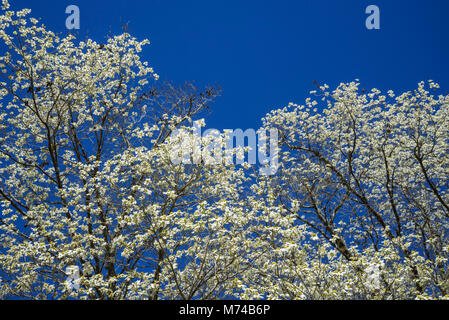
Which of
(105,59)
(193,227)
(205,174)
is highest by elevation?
(105,59)

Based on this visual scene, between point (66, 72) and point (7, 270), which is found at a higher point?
point (66, 72)

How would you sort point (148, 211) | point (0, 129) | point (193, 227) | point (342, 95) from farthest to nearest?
1. point (342, 95)
2. point (0, 129)
3. point (148, 211)
4. point (193, 227)

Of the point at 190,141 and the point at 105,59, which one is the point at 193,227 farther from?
the point at 105,59

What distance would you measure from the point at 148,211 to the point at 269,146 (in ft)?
30.6

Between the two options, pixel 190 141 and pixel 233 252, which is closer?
pixel 233 252

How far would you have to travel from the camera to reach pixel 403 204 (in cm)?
1555

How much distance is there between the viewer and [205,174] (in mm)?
Answer: 9828

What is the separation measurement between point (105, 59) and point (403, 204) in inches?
585

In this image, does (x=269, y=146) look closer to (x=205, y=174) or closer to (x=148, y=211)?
(x=205, y=174)
